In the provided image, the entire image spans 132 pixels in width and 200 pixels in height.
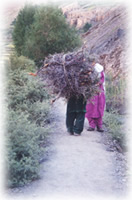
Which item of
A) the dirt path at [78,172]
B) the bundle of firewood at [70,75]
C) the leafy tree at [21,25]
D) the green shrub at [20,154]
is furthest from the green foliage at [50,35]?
the green shrub at [20,154]

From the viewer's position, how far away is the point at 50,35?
1941 centimetres

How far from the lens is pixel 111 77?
504 inches

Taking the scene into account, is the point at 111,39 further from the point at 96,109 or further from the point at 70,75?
the point at 70,75

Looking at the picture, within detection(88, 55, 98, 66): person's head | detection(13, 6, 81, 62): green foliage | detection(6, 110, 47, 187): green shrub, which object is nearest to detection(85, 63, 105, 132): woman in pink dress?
detection(88, 55, 98, 66): person's head

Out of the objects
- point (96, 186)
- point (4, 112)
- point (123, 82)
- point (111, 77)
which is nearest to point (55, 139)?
point (4, 112)

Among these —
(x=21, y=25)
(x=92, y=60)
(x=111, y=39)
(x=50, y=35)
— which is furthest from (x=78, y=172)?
(x=21, y=25)

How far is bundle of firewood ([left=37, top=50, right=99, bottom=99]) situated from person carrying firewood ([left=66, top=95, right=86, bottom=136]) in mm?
236

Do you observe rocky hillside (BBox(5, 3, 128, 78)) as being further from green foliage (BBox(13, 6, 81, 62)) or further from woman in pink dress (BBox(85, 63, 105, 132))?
woman in pink dress (BBox(85, 63, 105, 132))

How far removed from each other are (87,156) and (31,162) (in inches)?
53.9

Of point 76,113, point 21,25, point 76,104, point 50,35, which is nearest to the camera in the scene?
point 76,104

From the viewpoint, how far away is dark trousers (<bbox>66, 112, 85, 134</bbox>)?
23.1 feet

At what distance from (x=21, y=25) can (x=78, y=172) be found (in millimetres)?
20503

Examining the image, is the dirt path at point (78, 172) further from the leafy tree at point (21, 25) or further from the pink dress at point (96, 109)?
the leafy tree at point (21, 25)

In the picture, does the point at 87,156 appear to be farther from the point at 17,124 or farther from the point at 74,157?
the point at 17,124
